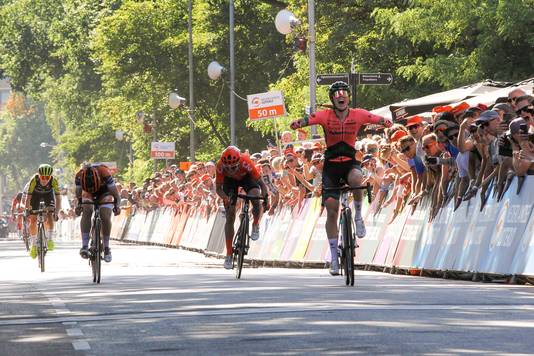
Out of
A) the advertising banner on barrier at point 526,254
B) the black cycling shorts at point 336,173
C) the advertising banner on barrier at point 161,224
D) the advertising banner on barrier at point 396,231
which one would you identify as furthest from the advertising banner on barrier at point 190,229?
the advertising banner on barrier at point 526,254

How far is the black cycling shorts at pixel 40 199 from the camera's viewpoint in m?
28.0

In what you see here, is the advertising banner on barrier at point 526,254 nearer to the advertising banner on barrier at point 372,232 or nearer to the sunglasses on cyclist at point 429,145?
the sunglasses on cyclist at point 429,145

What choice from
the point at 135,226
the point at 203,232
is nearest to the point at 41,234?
the point at 203,232

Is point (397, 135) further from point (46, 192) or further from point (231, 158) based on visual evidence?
point (46, 192)

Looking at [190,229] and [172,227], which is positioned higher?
[190,229]

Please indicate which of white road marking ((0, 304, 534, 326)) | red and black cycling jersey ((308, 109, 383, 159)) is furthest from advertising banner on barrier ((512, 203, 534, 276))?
white road marking ((0, 304, 534, 326))

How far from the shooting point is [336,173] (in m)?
17.2

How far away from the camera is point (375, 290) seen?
1596 cm

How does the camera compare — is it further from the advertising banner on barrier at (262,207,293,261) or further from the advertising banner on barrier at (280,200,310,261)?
the advertising banner on barrier at (262,207,293,261)

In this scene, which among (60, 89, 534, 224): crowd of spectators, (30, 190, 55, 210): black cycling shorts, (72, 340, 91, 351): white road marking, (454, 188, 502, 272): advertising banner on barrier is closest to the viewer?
(72, 340, 91, 351): white road marking

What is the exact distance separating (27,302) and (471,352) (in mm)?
7637

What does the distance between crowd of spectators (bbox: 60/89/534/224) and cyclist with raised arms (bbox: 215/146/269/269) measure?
2154mm

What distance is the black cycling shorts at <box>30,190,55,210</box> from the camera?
2795cm

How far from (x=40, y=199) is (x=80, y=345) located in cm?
1750
